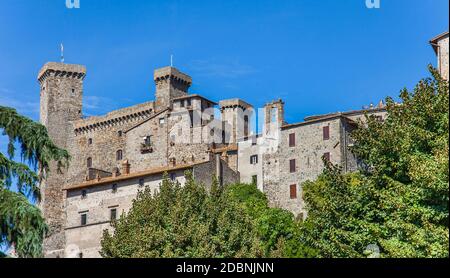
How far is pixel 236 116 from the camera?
7594 centimetres

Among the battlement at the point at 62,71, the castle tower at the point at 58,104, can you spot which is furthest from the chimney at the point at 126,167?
the battlement at the point at 62,71

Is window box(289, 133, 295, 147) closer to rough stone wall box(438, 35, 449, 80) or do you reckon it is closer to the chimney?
the chimney

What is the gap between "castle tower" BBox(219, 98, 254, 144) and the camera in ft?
244

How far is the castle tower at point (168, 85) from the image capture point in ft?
261

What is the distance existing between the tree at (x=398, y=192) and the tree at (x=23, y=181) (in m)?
11.1

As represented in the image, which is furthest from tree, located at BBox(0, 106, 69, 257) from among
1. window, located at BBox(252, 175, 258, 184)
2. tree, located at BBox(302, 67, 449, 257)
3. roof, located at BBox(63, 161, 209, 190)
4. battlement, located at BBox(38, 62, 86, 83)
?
battlement, located at BBox(38, 62, 86, 83)

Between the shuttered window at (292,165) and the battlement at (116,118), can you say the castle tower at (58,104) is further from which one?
the shuttered window at (292,165)

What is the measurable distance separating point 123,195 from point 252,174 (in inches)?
367

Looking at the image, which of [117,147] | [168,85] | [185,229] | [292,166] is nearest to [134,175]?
[292,166]

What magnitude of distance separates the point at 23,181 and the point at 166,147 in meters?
52.1

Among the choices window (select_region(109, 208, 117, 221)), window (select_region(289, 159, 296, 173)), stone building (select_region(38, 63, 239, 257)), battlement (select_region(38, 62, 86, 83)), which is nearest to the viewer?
window (select_region(289, 159, 296, 173))

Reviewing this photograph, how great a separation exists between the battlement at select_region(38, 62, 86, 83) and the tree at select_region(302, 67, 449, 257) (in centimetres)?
5429
